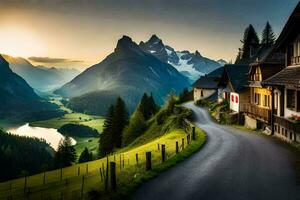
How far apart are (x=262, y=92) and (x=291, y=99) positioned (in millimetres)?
12154

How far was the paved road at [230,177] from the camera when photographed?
55.8ft

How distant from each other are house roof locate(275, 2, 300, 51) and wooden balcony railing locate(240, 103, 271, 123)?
7.61 metres

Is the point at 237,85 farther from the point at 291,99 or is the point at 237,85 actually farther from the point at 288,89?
the point at 291,99

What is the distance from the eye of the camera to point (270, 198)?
1625 cm

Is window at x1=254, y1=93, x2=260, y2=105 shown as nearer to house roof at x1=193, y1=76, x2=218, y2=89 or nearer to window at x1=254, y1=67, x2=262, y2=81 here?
window at x1=254, y1=67, x2=262, y2=81

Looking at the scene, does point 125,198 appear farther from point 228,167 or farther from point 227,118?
A: point 227,118

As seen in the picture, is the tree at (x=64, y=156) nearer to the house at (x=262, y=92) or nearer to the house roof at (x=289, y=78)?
the house at (x=262, y=92)

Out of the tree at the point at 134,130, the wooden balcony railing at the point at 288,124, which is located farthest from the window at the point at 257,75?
the tree at the point at 134,130

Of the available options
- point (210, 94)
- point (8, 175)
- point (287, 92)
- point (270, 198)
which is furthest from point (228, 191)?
point (8, 175)

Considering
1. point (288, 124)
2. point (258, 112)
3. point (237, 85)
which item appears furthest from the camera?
point (237, 85)

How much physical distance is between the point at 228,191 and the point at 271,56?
2968 cm

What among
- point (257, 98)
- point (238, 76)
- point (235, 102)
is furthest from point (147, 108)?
point (257, 98)

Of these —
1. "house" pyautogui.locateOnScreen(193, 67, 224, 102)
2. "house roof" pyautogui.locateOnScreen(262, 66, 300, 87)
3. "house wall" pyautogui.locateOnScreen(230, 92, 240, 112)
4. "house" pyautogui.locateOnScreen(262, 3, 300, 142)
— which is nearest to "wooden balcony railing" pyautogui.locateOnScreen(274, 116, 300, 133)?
"house" pyautogui.locateOnScreen(262, 3, 300, 142)

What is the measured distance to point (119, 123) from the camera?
101 meters
